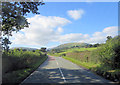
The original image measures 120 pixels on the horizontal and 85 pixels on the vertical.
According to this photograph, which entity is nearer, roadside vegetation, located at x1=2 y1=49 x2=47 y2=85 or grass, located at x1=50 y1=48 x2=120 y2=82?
roadside vegetation, located at x1=2 y1=49 x2=47 y2=85

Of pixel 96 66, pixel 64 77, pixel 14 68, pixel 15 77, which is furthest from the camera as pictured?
pixel 96 66

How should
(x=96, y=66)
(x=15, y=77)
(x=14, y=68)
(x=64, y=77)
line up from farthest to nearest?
(x=96, y=66) < (x=14, y=68) < (x=64, y=77) < (x=15, y=77)

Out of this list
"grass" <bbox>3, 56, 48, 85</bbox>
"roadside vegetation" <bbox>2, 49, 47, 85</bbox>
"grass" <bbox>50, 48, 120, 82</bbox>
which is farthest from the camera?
"grass" <bbox>50, 48, 120, 82</bbox>

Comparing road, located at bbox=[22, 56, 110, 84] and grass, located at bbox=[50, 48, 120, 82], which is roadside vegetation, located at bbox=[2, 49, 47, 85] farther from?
grass, located at bbox=[50, 48, 120, 82]

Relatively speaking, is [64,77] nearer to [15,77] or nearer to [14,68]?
[15,77]

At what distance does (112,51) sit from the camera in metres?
13.7

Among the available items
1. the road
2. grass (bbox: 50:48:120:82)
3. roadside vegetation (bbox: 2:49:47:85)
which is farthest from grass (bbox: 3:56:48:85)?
grass (bbox: 50:48:120:82)

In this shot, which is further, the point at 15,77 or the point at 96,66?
the point at 96,66

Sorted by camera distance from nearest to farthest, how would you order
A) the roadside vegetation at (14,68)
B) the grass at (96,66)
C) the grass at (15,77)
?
the grass at (15,77)
the roadside vegetation at (14,68)
the grass at (96,66)

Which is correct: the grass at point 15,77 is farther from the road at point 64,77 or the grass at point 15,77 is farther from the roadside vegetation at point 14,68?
the road at point 64,77

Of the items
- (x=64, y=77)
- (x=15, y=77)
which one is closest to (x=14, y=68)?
(x=15, y=77)

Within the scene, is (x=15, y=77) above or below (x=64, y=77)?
above

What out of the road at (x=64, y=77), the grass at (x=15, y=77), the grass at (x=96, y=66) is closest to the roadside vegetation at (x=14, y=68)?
the grass at (x=15, y=77)

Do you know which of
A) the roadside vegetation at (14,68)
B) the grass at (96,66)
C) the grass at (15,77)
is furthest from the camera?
the grass at (96,66)
